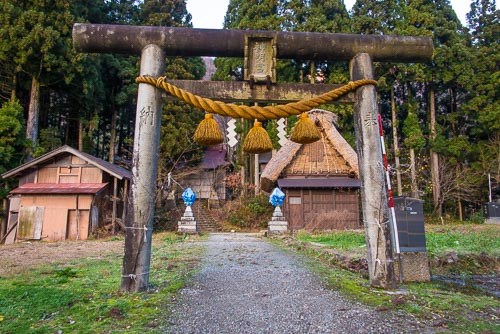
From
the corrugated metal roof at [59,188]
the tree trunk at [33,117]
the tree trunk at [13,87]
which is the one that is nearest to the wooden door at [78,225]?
the corrugated metal roof at [59,188]

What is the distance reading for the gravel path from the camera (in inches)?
110

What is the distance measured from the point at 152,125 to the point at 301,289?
2696 mm

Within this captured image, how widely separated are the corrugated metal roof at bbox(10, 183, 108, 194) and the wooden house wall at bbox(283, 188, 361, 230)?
911 centimetres

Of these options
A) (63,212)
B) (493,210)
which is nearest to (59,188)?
(63,212)

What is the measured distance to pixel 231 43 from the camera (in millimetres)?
4262

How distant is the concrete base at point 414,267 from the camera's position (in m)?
4.97

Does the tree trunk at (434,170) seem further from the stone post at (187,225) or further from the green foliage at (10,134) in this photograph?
the green foliage at (10,134)

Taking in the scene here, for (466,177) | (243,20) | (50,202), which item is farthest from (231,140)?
(466,177)

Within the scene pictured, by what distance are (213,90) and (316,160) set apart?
14.5 meters

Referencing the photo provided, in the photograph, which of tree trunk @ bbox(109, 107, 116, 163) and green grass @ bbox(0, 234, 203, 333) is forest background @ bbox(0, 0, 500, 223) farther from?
green grass @ bbox(0, 234, 203, 333)

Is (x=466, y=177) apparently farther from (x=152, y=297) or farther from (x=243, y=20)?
(x=152, y=297)

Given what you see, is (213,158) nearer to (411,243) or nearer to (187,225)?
(187,225)

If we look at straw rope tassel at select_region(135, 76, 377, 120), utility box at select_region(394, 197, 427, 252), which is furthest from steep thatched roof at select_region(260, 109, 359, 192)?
straw rope tassel at select_region(135, 76, 377, 120)

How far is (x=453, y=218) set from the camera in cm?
2058
